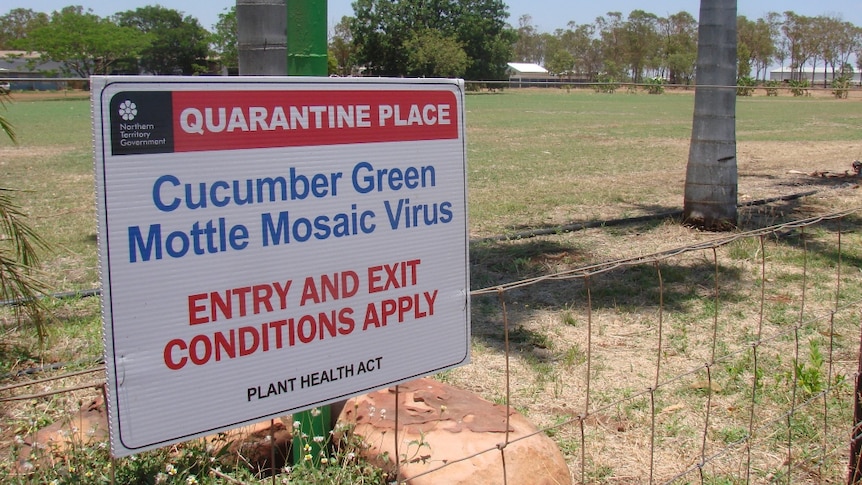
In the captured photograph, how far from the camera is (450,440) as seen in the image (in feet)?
10.5

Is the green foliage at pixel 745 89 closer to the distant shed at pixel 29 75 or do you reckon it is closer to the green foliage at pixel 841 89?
the green foliage at pixel 841 89

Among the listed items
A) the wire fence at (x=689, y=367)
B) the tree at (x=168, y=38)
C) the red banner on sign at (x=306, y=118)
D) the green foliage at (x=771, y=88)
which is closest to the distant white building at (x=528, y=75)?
the green foliage at (x=771, y=88)

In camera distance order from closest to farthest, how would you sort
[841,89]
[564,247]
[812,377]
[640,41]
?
[812,377] → [841,89] → [564,247] → [640,41]

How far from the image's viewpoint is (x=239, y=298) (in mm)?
2049

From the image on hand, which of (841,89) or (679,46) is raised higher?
(679,46)

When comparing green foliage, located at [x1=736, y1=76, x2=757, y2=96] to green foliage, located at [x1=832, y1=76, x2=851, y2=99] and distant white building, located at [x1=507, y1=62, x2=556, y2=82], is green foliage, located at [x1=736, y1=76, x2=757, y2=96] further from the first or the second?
distant white building, located at [x1=507, y1=62, x2=556, y2=82]

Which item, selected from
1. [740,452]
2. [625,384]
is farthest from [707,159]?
[740,452]

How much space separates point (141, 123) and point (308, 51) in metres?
1.35

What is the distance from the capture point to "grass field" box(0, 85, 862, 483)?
489 centimetres

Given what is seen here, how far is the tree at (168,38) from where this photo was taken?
210ft

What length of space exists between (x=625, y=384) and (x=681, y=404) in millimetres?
367

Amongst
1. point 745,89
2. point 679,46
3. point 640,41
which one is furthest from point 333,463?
point 640,41

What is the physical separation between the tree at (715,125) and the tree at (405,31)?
4.68 metres

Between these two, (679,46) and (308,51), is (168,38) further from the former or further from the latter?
(308,51)
